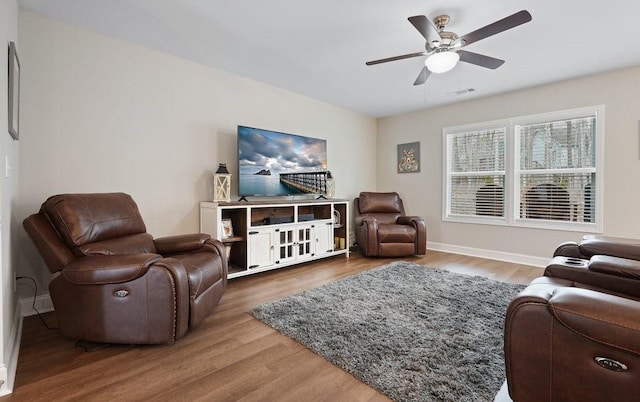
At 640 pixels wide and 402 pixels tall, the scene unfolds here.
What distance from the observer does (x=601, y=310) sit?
0.99 meters

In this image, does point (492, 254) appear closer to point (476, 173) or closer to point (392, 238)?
point (476, 173)

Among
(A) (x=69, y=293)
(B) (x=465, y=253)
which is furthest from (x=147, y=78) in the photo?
(B) (x=465, y=253)

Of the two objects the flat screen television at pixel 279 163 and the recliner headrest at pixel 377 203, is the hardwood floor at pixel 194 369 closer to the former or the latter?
the flat screen television at pixel 279 163

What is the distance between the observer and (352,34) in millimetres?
2674

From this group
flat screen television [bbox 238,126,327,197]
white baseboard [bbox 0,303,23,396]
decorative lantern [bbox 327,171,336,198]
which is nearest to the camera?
white baseboard [bbox 0,303,23,396]

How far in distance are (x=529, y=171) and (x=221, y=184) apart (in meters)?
4.08

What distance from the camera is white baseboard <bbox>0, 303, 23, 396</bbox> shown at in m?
1.44

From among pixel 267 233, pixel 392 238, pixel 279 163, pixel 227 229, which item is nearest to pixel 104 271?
pixel 227 229

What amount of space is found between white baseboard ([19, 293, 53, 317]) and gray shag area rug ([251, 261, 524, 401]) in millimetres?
1714

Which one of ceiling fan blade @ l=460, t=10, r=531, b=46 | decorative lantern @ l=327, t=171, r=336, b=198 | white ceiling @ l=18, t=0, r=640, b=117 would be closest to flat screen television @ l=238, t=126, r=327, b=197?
decorative lantern @ l=327, t=171, r=336, b=198

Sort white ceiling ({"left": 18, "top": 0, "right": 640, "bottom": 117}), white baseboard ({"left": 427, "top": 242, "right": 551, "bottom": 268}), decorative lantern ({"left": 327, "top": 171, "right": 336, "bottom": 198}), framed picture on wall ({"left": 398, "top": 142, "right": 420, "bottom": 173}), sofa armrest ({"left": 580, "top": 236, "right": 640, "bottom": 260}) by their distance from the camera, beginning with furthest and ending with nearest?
framed picture on wall ({"left": 398, "top": 142, "right": 420, "bottom": 173}), decorative lantern ({"left": 327, "top": 171, "right": 336, "bottom": 198}), white baseboard ({"left": 427, "top": 242, "right": 551, "bottom": 268}), white ceiling ({"left": 18, "top": 0, "right": 640, "bottom": 117}), sofa armrest ({"left": 580, "top": 236, "right": 640, "bottom": 260})

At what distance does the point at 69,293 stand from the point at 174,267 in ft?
2.16

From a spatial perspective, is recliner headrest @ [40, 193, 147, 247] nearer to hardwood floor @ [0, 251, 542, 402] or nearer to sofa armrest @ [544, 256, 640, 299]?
hardwood floor @ [0, 251, 542, 402]

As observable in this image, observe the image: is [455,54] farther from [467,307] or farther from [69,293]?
[69,293]
